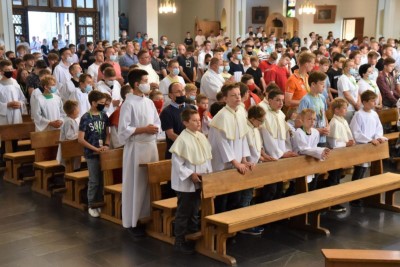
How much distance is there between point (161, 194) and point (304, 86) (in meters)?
2.94

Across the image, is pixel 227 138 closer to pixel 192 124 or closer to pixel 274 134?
pixel 192 124

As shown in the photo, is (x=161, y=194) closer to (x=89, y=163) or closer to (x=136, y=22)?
(x=89, y=163)

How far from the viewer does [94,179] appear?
686 centimetres

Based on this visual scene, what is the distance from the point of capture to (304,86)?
834 centimetres

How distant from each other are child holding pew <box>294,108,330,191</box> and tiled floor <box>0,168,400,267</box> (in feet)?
2.82

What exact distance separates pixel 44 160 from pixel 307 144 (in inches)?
149

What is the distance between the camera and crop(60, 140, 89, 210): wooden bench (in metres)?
7.21

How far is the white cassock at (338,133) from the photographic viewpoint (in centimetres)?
733

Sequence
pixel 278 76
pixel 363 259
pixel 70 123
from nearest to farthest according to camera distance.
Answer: pixel 363 259 → pixel 70 123 → pixel 278 76

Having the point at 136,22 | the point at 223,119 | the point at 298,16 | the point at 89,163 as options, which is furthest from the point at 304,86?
the point at 298,16

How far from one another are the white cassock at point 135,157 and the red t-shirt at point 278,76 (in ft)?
16.5

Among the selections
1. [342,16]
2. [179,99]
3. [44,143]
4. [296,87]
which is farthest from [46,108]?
[342,16]

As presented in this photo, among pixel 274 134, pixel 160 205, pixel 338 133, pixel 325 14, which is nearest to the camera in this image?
pixel 160 205

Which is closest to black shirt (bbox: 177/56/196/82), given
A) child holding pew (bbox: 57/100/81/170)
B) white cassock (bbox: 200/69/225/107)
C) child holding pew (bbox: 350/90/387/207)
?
white cassock (bbox: 200/69/225/107)
